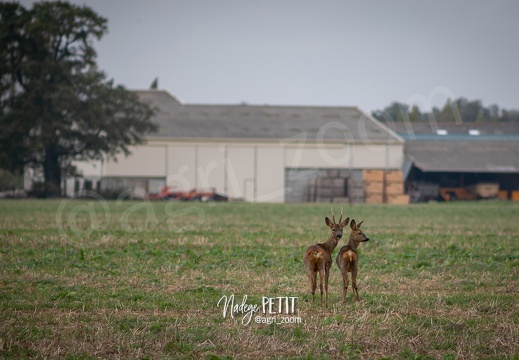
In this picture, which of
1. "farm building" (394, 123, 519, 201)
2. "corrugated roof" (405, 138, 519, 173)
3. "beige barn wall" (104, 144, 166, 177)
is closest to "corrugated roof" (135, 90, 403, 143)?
"beige barn wall" (104, 144, 166, 177)

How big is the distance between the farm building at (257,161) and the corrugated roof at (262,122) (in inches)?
4.0

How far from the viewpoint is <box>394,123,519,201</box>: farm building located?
7031 centimetres

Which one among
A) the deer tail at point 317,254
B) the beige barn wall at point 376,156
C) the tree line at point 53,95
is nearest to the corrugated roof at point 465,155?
the beige barn wall at point 376,156

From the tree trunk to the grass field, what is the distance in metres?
39.3

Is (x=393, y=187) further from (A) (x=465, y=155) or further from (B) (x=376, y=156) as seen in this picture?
(A) (x=465, y=155)

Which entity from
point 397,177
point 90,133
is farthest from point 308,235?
point 397,177

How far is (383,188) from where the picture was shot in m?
65.1

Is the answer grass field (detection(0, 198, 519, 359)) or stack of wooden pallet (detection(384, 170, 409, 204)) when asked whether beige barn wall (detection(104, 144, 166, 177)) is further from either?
grass field (detection(0, 198, 519, 359))

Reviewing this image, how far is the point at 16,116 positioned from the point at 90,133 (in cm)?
541

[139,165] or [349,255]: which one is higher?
[139,165]

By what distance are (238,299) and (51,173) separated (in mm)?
51294

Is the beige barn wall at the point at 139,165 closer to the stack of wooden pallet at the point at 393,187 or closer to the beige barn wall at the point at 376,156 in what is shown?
the beige barn wall at the point at 376,156

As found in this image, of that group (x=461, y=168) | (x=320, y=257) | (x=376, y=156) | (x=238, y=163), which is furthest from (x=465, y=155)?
(x=320, y=257)

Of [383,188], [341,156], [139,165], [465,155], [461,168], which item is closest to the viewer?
[383,188]
